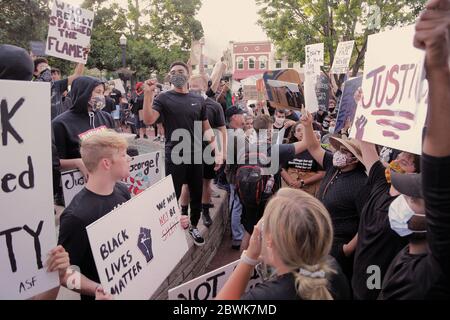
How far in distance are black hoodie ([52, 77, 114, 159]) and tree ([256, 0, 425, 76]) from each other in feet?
54.9

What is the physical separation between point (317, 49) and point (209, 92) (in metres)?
2.02

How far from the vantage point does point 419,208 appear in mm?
1769

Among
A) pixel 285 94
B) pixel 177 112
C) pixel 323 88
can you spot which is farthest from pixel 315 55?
pixel 177 112

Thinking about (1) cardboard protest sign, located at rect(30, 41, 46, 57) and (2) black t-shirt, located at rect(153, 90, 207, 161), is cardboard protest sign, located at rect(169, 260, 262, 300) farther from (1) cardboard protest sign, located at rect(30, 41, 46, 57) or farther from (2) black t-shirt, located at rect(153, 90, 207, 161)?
(1) cardboard protest sign, located at rect(30, 41, 46, 57)

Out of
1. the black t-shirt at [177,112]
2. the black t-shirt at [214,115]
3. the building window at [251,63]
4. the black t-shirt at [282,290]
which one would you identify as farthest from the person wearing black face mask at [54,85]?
the building window at [251,63]

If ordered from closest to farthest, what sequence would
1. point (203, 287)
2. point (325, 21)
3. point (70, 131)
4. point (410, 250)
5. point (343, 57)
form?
point (410, 250) → point (203, 287) → point (70, 131) → point (343, 57) → point (325, 21)

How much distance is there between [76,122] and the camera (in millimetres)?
3615

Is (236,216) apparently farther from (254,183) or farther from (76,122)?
(76,122)

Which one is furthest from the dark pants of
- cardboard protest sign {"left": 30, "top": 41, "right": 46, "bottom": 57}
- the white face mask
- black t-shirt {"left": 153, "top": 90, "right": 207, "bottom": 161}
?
cardboard protest sign {"left": 30, "top": 41, "right": 46, "bottom": 57}

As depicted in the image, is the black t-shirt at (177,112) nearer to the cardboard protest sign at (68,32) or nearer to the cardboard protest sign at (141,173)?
the cardboard protest sign at (141,173)

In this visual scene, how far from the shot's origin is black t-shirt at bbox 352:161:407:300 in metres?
2.35

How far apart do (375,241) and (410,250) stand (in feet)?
2.14

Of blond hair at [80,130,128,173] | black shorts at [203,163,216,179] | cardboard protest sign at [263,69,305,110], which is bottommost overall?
black shorts at [203,163,216,179]

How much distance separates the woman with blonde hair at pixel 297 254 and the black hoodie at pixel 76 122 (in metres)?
2.34
